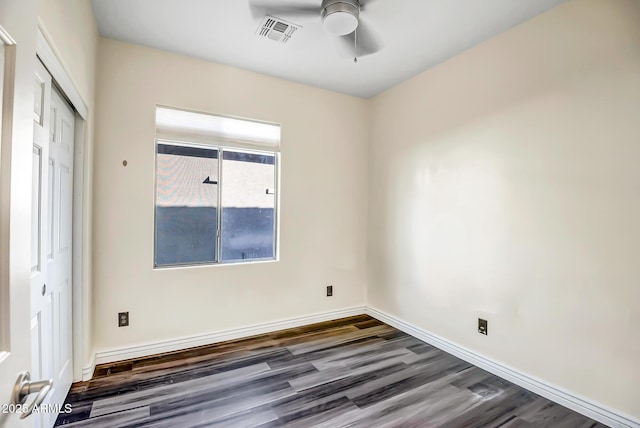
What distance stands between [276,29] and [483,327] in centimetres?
294

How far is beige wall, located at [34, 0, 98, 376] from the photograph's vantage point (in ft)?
4.71

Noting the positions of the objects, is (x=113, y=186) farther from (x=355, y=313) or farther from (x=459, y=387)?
(x=459, y=387)

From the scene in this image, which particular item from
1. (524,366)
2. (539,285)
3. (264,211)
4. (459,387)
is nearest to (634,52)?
(539,285)

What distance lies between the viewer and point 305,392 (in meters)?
2.20

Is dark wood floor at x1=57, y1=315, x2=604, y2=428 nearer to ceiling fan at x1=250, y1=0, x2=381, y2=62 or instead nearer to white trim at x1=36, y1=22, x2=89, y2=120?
white trim at x1=36, y1=22, x2=89, y2=120

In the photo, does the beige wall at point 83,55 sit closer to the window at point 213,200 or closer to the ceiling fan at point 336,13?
the window at point 213,200

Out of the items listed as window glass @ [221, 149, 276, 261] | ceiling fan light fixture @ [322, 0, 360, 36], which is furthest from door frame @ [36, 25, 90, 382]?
ceiling fan light fixture @ [322, 0, 360, 36]

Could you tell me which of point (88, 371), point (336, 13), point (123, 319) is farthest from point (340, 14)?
point (88, 371)

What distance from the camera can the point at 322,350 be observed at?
9.36 ft

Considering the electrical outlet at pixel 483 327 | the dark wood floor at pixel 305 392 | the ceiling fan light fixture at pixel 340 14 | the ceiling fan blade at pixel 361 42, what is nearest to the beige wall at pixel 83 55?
the dark wood floor at pixel 305 392

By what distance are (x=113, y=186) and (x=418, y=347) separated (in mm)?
3091

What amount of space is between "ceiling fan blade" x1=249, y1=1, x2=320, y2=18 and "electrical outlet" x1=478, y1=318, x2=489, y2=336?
2729 mm

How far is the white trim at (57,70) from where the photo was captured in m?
1.29

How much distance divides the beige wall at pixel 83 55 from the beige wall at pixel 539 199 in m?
2.81
